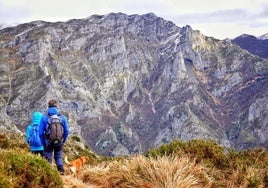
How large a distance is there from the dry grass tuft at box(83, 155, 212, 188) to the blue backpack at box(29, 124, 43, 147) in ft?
8.99

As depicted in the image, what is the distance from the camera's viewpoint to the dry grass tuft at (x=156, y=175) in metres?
10.5

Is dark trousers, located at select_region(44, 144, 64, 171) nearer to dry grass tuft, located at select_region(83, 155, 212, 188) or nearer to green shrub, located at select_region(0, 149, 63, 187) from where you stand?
dry grass tuft, located at select_region(83, 155, 212, 188)

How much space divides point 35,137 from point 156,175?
491cm

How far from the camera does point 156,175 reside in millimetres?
10695

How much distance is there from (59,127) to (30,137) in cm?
137

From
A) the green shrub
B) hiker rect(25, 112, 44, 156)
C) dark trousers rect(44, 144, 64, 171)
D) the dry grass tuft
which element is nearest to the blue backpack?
hiker rect(25, 112, 44, 156)

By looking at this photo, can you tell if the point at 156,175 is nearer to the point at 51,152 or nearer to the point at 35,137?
the point at 51,152

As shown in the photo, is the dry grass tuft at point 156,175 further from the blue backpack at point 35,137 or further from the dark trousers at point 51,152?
the blue backpack at point 35,137

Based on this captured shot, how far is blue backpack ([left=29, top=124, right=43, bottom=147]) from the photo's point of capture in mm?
14034

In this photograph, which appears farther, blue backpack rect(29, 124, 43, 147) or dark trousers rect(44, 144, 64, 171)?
blue backpack rect(29, 124, 43, 147)

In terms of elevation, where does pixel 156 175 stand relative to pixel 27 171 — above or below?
below

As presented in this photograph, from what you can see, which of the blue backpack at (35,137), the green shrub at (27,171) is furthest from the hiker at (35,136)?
the green shrub at (27,171)

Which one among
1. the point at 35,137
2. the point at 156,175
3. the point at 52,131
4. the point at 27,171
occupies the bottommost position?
A: the point at 156,175

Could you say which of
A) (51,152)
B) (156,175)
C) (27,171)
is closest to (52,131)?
(51,152)
